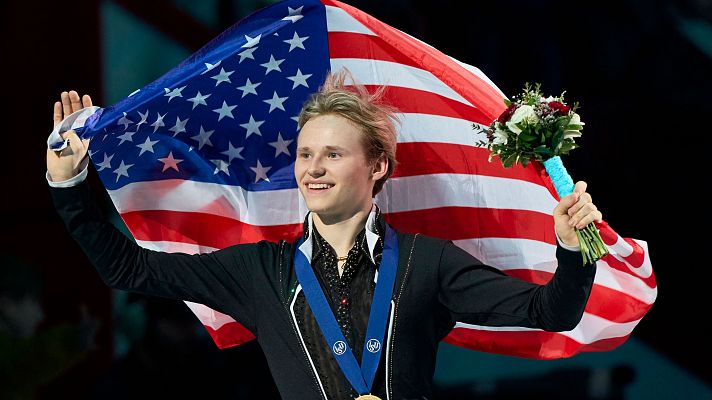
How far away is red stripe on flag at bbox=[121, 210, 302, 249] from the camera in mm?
4445

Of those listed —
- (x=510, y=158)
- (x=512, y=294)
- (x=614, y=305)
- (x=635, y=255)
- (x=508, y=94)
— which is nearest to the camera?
(x=512, y=294)

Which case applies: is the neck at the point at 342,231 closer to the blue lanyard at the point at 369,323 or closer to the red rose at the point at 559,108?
the blue lanyard at the point at 369,323

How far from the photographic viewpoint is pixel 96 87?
6.74 m

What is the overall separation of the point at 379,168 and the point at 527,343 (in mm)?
978

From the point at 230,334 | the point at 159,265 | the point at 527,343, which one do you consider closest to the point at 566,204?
the point at 527,343

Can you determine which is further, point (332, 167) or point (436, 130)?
point (436, 130)

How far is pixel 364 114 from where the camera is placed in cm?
381

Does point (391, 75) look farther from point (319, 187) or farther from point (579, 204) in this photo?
point (579, 204)

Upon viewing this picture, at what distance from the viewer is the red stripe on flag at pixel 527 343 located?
441cm

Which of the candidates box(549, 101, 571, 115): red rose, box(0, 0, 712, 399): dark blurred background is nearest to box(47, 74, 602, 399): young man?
box(549, 101, 571, 115): red rose

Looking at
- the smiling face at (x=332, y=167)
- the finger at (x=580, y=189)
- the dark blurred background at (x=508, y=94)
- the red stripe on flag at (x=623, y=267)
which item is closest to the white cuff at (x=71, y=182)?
the smiling face at (x=332, y=167)

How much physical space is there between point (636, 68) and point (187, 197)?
300 centimetres
